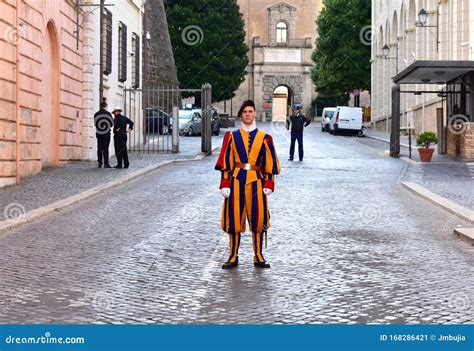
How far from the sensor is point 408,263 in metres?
9.68

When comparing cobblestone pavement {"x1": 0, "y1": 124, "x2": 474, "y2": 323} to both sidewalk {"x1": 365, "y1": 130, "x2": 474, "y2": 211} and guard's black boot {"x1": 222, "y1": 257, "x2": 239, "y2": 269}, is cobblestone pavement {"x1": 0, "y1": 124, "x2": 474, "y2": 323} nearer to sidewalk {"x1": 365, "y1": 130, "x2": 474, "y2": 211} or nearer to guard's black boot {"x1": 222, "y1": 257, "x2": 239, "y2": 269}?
guard's black boot {"x1": 222, "y1": 257, "x2": 239, "y2": 269}

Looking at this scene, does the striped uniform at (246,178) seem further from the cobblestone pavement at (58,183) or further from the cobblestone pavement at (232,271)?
the cobblestone pavement at (58,183)

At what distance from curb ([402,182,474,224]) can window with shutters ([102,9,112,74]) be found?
12274 mm

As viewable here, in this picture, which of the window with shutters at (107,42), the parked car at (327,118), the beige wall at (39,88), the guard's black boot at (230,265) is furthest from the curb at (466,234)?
the parked car at (327,118)

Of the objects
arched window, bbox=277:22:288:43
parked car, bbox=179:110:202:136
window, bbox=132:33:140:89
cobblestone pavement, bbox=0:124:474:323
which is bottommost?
cobblestone pavement, bbox=0:124:474:323

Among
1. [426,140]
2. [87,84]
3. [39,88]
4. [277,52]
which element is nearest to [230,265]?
[39,88]

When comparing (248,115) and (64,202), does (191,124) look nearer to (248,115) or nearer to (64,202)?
(64,202)

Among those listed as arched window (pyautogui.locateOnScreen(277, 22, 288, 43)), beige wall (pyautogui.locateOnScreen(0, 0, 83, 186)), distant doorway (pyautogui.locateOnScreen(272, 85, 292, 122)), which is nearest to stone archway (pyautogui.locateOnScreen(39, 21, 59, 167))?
beige wall (pyautogui.locateOnScreen(0, 0, 83, 186))

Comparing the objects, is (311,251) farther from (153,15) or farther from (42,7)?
(153,15)

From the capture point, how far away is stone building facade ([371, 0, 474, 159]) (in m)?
37.6

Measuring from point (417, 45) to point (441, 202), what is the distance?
34.7m

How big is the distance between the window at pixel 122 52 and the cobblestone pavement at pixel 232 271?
15.2 metres

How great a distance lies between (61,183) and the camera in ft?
62.4

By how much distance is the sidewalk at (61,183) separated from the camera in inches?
587
